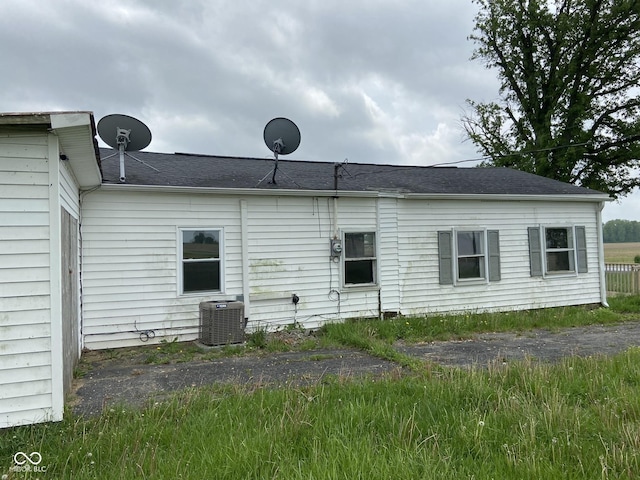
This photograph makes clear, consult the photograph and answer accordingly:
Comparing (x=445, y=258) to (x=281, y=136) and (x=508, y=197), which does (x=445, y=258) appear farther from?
(x=281, y=136)

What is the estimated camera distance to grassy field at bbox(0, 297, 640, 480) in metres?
2.71

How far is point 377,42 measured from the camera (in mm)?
13367

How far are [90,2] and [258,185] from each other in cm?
571

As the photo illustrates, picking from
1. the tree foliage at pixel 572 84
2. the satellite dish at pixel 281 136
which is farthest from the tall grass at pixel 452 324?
the tree foliage at pixel 572 84

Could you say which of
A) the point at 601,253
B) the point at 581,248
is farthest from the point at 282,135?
the point at 601,253

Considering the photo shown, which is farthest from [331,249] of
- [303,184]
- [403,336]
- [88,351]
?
[88,351]

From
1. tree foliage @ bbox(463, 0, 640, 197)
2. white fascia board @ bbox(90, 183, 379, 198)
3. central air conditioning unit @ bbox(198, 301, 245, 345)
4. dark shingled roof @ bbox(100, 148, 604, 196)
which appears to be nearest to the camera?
white fascia board @ bbox(90, 183, 379, 198)

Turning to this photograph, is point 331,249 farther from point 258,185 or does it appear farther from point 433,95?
point 433,95

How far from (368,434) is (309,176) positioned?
7.17 m

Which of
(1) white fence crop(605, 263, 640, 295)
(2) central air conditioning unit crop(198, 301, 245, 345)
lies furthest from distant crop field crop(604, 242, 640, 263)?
(2) central air conditioning unit crop(198, 301, 245, 345)

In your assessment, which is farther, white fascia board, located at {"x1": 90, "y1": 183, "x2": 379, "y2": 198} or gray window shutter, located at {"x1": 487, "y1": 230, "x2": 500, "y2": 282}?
gray window shutter, located at {"x1": 487, "y1": 230, "x2": 500, "y2": 282}

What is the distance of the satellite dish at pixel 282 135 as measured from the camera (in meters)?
8.45

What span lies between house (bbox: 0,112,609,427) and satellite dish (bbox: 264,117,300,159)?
588 millimetres

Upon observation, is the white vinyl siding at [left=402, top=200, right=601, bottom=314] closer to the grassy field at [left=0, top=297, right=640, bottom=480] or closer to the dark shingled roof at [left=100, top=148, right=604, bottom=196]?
the dark shingled roof at [left=100, top=148, right=604, bottom=196]
